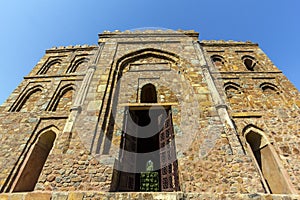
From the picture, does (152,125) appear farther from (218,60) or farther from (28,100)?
(28,100)

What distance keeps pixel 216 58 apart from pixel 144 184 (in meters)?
9.23

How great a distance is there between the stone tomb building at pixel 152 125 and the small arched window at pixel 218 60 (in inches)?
2.3

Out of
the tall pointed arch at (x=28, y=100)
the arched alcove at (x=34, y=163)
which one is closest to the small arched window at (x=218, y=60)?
the arched alcove at (x=34, y=163)

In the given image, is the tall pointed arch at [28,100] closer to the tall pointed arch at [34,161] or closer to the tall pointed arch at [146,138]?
the tall pointed arch at [34,161]

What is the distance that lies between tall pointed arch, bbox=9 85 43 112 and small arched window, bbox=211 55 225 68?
9.93 m

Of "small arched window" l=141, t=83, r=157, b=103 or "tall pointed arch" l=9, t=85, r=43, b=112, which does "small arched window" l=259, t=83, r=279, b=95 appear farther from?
"tall pointed arch" l=9, t=85, r=43, b=112

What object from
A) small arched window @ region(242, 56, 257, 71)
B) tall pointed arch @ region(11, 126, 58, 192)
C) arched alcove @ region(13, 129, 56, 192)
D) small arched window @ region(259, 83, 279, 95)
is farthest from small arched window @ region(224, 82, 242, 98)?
arched alcove @ region(13, 129, 56, 192)

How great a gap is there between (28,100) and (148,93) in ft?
19.5

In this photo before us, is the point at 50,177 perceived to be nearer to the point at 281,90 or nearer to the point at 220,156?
the point at 220,156

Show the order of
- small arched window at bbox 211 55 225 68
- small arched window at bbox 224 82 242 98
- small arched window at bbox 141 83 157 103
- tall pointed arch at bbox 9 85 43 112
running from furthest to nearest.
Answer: small arched window at bbox 211 55 225 68
small arched window at bbox 224 82 242 98
small arched window at bbox 141 83 157 103
tall pointed arch at bbox 9 85 43 112

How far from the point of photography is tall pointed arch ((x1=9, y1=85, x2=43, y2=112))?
7633 millimetres

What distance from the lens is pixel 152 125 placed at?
24.7ft

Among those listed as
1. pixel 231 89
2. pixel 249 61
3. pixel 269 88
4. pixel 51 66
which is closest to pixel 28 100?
pixel 51 66

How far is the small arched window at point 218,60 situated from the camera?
32.5 ft
